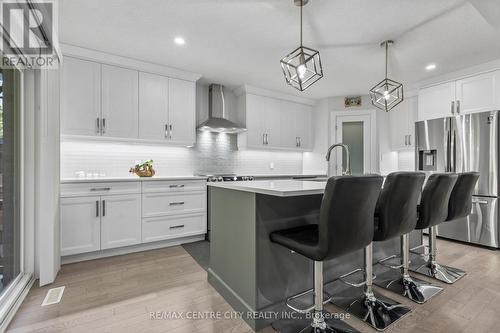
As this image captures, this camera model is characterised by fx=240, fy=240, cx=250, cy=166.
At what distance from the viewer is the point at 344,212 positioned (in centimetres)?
126

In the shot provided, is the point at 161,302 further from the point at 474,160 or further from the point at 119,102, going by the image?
the point at 474,160

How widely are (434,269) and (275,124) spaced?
3.29m

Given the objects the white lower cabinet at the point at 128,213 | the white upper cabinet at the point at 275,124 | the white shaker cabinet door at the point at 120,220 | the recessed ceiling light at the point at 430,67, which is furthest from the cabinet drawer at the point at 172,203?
the recessed ceiling light at the point at 430,67

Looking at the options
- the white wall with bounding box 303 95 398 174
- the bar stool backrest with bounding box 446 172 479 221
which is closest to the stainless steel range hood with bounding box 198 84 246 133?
the white wall with bounding box 303 95 398 174

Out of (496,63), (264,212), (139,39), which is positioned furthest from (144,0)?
(496,63)

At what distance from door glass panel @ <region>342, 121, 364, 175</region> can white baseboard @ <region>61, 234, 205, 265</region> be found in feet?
11.1

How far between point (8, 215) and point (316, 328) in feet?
8.22

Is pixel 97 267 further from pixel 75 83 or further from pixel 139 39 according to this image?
pixel 139 39

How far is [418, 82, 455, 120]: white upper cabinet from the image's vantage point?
3.69 metres

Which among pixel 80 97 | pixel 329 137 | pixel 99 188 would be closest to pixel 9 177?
pixel 99 188

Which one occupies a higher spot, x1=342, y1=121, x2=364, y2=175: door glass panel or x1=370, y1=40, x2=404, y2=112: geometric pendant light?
x1=370, y1=40, x2=404, y2=112: geometric pendant light

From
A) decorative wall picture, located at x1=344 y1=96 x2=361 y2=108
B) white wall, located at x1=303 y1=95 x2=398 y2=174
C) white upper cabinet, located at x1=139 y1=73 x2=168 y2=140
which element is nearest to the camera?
white upper cabinet, located at x1=139 y1=73 x2=168 y2=140

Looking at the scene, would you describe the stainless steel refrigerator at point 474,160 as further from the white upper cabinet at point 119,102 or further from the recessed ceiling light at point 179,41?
the white upper cabinet at point 119,102

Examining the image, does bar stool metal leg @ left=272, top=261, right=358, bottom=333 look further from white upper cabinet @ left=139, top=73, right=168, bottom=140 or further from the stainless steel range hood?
the stainless steel range hood
